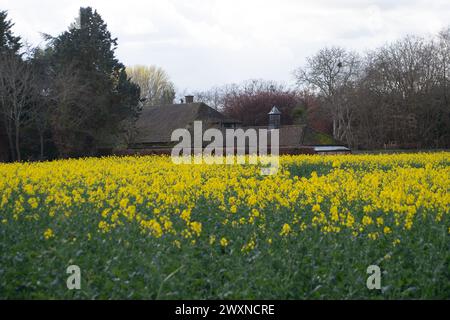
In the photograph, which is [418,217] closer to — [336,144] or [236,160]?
[236,160]

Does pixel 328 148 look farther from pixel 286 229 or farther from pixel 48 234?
pixel 48 234

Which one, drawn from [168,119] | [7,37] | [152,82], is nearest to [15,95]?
[7,37]

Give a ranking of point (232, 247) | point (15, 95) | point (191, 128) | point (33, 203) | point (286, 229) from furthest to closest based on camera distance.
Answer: point (191, 128), point (15, 95), point (33, 203), point (286, 229), point (232, 247)

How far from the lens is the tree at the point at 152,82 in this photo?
79375mm

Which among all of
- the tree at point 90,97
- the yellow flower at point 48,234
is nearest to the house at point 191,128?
the tree at point 90,97

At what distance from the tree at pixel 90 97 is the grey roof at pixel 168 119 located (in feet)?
11.0

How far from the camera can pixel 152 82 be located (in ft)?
267

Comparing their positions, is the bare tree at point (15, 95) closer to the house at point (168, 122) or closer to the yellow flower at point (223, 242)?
the house at point (168, 122)

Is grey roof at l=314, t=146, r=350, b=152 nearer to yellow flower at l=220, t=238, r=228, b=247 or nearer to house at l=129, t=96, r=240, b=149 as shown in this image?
house at l=129, t=96, r=240, b=149

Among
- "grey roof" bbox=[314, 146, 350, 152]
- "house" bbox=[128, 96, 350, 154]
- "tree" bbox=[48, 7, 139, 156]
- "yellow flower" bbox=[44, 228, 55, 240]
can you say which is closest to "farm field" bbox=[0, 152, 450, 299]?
"yellow flower" bbox=[44, 228, 55, 240]

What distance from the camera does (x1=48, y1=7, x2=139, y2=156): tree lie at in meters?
35.1

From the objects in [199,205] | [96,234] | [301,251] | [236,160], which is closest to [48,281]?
[96,234]

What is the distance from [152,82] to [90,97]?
1782 inches
